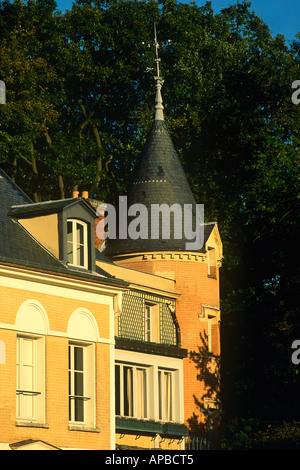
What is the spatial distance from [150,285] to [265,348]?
8.75m

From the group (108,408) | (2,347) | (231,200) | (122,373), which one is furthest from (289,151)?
(2,347)

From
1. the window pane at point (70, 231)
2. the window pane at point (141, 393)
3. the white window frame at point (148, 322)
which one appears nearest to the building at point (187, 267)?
the white window frame at point (148, 322)

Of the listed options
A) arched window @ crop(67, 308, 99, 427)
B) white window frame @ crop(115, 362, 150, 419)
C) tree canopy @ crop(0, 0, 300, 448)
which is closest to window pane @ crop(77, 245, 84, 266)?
arched window @ crop(67, 308, 99, 427)

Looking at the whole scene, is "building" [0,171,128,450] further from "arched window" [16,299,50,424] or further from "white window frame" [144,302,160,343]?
"white window frame" [144,302,160,343]

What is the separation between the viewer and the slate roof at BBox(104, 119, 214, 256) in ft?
130

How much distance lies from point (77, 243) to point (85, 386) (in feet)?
13.6

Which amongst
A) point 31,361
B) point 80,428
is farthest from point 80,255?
point 80,428

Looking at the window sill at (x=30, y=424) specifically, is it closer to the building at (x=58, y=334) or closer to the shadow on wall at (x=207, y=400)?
the building at (x=58, y=334)

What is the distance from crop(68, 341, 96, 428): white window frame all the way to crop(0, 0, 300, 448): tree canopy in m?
12.2

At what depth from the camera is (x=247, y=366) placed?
4516 cm

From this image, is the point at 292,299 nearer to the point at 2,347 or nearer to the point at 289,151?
the point at 289,151

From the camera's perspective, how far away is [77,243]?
1207 inches

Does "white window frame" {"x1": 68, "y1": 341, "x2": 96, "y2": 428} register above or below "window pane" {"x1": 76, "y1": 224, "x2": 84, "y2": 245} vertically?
below

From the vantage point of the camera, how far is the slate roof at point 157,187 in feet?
130
